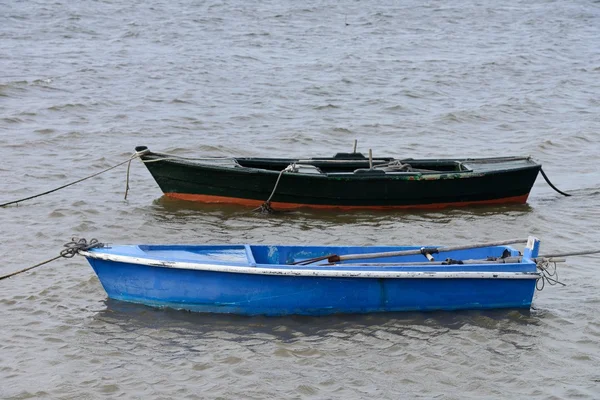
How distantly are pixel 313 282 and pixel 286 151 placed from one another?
757 centimetres

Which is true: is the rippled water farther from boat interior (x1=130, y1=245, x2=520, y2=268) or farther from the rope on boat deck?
boat interior (x1=130, y1=245, x2=520, y2=268)

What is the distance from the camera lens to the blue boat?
8266 millimetres

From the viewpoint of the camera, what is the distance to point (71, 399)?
7176 mm

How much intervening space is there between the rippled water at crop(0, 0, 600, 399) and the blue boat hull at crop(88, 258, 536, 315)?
132 mm

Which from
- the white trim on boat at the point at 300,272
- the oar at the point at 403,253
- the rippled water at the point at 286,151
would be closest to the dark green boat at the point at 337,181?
the rippled water at the point at 286,151

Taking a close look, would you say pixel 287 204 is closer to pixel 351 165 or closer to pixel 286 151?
pixel 351 165

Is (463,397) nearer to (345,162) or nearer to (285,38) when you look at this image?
(345,162)

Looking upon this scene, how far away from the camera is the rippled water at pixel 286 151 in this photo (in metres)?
7.70

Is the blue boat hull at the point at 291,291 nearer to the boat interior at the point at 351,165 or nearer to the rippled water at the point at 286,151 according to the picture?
the rippled water at the point at 286,151

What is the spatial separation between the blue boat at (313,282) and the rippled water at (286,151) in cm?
16

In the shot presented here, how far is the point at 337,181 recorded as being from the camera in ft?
39.9

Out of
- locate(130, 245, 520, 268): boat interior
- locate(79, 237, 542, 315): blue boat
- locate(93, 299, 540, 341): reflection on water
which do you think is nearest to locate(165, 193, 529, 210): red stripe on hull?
locate(130, 245, 520, 268): boat interior

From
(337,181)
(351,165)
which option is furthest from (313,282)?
(351,165)

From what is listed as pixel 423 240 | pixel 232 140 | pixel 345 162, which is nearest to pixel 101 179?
pixel 232 140
